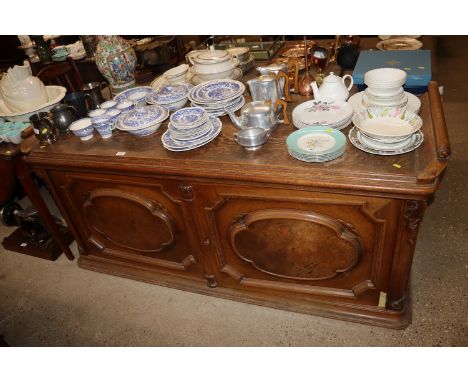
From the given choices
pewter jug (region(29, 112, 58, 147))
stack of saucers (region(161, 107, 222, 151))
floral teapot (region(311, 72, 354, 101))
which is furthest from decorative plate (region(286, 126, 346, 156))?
pewter jug (region(29, 112, 58, 147))

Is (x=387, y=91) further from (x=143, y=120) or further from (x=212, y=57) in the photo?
(x=143, y=120)

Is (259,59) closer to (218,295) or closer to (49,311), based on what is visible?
(218,295)

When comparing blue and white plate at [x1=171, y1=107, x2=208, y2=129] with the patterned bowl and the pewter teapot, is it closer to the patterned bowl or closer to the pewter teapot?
the pewter teapot

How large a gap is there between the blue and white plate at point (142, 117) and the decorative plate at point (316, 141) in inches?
26.4

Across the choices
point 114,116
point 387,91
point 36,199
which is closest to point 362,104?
point 387,91

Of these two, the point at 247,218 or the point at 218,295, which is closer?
the point at 247,218

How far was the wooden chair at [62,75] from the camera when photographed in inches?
102

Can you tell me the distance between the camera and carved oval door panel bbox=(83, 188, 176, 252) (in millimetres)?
1798

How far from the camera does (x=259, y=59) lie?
8.08ft

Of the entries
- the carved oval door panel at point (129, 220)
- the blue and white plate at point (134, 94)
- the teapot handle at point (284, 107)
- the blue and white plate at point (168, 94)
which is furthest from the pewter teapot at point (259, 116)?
the blue and white plate at point (134, 94)

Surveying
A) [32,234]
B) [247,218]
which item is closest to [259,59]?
[247,218]

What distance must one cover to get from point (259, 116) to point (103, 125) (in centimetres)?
77

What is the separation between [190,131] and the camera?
162 centimetres

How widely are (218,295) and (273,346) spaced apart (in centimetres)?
40
